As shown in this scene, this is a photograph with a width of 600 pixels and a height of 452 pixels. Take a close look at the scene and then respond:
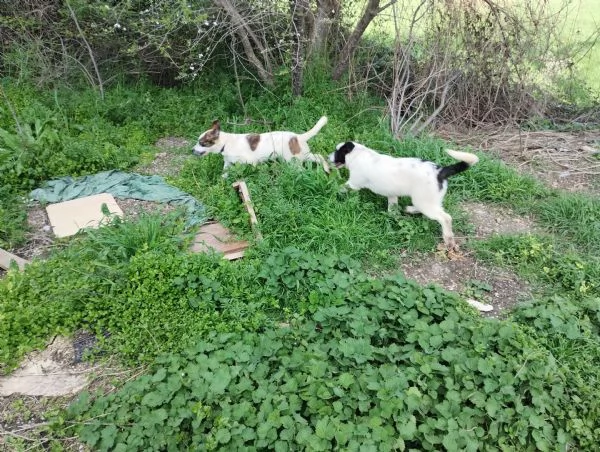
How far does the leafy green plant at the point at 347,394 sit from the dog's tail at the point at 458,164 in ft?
4.31

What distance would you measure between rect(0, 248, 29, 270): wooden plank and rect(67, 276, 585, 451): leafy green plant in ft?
5.36

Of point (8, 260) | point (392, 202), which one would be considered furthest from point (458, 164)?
point (8, 260)

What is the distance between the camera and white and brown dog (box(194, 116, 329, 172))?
4.87 meters

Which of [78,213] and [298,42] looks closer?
[78,213]

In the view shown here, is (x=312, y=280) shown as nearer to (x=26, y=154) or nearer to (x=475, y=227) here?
(x=475, y=227)

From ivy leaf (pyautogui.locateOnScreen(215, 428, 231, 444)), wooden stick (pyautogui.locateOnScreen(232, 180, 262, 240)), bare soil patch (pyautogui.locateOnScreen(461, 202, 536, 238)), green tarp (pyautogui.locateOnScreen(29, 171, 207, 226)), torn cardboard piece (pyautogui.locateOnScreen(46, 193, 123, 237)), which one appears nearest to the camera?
ivy leaf (pyautogui.locateOnScreen(215, 428, 231, 444))

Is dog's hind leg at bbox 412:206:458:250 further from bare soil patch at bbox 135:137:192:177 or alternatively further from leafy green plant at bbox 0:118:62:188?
leafy green plant at bbox 0:118:62:188

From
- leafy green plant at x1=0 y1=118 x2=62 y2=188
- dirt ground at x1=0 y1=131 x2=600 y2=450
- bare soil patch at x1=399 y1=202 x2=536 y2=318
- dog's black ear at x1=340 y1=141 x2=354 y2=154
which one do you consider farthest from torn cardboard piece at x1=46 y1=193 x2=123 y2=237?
bare soil patch at x1=399 y1=202 x2=536 y2=318

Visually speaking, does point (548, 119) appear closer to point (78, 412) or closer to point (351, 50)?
point (351, 50)

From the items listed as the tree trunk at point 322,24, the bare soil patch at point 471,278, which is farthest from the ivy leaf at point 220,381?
the tree trunk at point 322,24

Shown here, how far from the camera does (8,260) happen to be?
3.80m

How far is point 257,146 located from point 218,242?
1319 millimetres

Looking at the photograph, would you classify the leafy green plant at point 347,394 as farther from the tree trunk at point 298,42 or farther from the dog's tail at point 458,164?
the tree trunk at point 298,42

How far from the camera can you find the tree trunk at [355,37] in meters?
5.67
